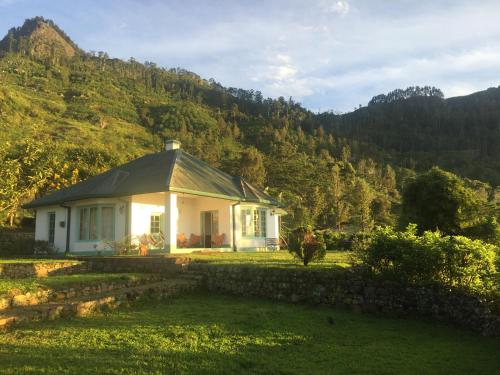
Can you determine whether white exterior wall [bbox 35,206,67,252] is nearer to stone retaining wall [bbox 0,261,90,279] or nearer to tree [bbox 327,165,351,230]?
stone retaining wall [bbox 0,261,90,279]

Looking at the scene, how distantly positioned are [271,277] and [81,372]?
6780 mm

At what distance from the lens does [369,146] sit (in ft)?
277

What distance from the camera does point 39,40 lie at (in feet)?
449

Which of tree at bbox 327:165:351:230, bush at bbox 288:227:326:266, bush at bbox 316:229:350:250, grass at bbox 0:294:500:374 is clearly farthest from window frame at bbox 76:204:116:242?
tree at bbox 327:165:351:230

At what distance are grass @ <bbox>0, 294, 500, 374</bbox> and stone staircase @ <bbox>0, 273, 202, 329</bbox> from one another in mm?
294

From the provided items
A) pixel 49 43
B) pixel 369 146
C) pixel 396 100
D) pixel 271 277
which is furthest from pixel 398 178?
pixel 49 43

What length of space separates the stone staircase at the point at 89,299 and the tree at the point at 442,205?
9250 mm

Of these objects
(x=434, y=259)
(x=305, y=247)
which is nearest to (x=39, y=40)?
(x=305, y=247)

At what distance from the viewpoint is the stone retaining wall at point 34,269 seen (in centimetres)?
1415

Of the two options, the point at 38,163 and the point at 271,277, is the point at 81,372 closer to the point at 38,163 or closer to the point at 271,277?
the point at 271,277

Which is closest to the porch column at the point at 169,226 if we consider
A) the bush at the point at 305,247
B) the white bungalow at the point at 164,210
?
the white bungalow at the point at 164,210

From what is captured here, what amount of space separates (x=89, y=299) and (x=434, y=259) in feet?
25.3

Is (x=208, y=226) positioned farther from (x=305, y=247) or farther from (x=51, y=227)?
(x=305, y=247)

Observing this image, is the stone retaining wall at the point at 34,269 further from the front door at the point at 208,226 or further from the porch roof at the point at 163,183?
the front door at the point at 208,226
